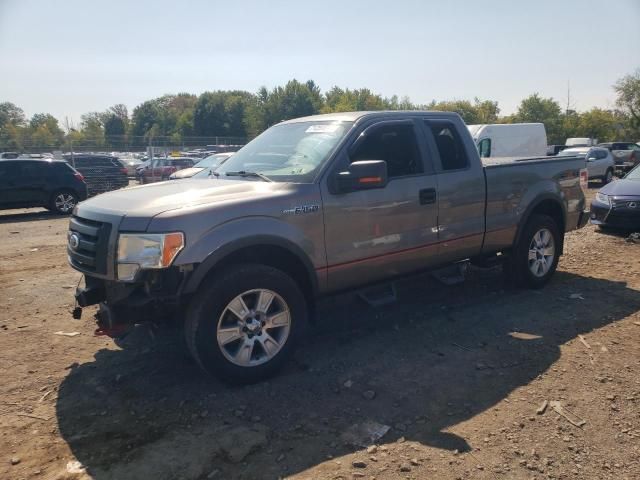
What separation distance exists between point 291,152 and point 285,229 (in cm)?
97

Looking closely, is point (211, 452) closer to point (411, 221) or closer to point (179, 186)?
point (179, 186)

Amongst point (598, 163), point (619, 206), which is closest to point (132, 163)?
point (598, 163)

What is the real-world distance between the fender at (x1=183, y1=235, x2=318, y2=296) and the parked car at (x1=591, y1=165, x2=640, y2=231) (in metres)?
7.44

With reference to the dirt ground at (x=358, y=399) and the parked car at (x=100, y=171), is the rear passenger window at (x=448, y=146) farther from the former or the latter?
the parked car at (x=100, y=171)

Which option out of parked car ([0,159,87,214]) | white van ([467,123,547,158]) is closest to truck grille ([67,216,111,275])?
parked car ([0,159,87,214])

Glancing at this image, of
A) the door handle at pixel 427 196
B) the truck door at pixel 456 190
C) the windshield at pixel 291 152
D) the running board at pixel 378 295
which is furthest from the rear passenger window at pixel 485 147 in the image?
the running board at pixel 378 295

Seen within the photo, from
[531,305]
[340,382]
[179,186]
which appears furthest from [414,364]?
[179,186]

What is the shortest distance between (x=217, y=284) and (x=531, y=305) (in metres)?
3.63

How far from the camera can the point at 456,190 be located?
4.99 meters

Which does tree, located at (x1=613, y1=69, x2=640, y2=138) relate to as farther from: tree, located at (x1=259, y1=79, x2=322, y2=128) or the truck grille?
the truck grille

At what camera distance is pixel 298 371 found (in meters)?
4.02

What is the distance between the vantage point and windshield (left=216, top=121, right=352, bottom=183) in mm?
4207

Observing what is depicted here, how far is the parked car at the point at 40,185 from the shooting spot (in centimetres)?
1389

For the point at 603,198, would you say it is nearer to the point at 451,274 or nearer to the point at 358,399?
Result: the point at 451,274
